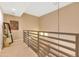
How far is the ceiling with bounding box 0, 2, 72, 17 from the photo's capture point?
2.61m

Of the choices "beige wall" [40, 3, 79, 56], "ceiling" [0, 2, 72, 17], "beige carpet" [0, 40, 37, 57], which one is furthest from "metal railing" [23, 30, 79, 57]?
"ceiling" [0, 2, 72, 17]

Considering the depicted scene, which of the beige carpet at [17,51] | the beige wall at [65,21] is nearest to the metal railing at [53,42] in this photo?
the beige wall at [65,21]

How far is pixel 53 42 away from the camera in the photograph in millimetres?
2533

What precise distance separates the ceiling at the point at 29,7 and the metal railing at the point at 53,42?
40 cm

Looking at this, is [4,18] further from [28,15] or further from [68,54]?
[68,54]

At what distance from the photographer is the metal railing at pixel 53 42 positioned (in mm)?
2059

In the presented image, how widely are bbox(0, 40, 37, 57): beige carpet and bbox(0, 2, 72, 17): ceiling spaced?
622 mm

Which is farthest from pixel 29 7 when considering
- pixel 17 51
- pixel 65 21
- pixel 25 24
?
pixel 17 51

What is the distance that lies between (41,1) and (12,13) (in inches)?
24.3

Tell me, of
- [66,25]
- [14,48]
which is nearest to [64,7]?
[66,25]

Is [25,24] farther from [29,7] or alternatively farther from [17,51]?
[17,51]

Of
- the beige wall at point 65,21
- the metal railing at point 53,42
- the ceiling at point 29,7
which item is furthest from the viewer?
the ceiling at point 29,7

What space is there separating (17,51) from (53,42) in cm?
78

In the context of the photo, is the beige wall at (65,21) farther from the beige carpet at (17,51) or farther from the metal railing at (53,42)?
the beige carpet at (17,51)
